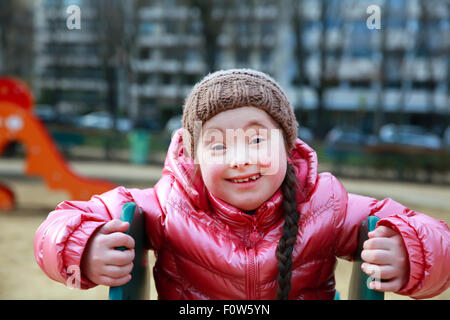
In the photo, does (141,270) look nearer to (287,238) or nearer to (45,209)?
(287,238)

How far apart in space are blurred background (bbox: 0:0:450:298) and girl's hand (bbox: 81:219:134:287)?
22.6 feet

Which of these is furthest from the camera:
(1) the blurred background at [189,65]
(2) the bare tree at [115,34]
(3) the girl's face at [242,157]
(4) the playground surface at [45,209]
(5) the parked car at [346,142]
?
(2) the bare tree at [115,34]

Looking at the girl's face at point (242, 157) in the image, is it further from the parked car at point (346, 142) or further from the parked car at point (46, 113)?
the parked car at point (46, 113)

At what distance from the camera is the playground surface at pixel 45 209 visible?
3285 mm

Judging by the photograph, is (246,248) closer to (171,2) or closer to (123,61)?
(123,61)

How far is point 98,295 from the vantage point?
3205 mm

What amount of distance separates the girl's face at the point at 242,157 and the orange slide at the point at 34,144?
453 cm

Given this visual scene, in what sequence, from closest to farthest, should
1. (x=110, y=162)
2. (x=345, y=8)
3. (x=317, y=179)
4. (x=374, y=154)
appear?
(x=317, y=179) → (x=374, y=154) → (x=110, y=162) → (x=345, y=8)

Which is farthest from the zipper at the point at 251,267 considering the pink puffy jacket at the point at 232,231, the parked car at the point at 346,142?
the parked car at the point at 346,142

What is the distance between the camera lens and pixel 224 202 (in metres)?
1.26

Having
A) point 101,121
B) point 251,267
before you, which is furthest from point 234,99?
point 101,121

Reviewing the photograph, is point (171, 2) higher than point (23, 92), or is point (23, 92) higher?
point (171, 2)
